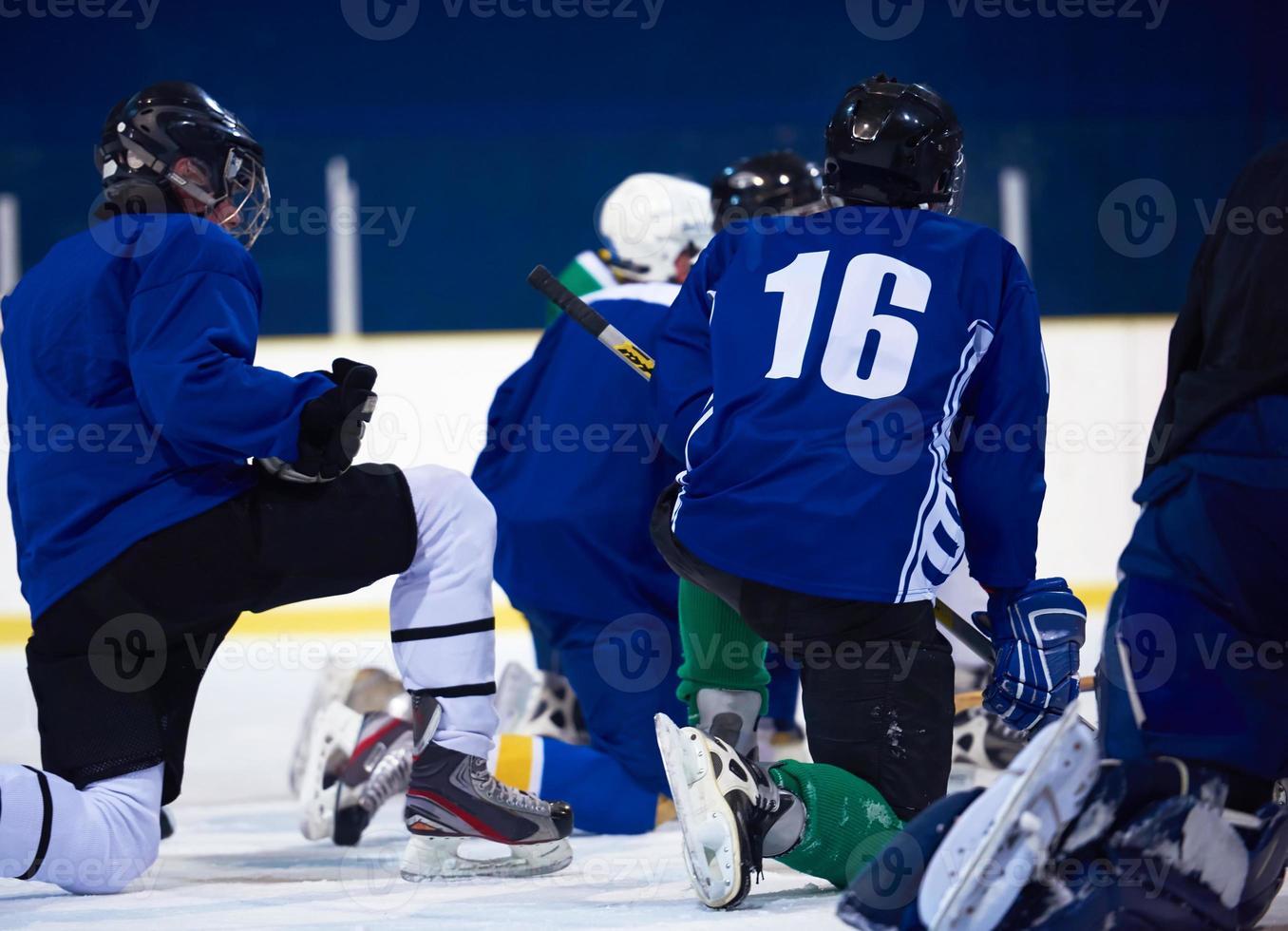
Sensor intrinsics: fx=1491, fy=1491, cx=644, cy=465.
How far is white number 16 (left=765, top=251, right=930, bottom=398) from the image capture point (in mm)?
1842

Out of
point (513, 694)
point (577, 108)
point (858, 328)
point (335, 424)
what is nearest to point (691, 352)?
point (858, 328)

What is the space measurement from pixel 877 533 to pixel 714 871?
1.45ft

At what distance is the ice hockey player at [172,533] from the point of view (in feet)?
6.27

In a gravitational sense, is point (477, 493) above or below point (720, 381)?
below

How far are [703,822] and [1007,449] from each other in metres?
0.60

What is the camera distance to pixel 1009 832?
123 cm

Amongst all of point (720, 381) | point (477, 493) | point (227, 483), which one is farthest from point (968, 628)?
point (227, 483)

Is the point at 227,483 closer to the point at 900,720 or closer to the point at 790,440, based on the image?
the point at 790,440

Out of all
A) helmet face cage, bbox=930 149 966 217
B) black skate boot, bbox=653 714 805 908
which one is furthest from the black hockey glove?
helmet face cage, bbox=930 149 966 217

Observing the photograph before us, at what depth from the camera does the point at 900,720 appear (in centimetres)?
181

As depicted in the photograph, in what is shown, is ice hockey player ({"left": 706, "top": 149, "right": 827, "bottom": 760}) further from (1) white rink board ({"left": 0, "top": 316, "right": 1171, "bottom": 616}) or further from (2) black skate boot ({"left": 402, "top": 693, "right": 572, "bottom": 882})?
(1) white rink board ({"left": 0, "top": 316, "right": 1171, "bottom": 616})

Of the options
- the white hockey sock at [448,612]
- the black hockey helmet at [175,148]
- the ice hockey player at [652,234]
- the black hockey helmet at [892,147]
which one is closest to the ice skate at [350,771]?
the white hockey sock at [448,612]

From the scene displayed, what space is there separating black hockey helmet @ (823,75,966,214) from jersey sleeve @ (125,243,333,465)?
2.47 ft

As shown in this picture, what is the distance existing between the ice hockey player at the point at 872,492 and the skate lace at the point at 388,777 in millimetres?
751
